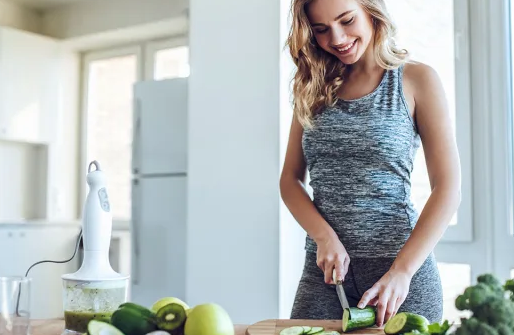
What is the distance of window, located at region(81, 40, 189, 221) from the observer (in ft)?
15.3

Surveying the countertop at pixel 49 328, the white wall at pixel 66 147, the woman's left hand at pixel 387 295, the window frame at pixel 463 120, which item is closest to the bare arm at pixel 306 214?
the woman's left hand at pixel 387 295

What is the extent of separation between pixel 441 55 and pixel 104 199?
185cm

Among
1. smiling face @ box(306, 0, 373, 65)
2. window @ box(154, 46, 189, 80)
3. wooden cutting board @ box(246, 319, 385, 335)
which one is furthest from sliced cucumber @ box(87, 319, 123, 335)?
window @ box(154, 46, 189, 80)

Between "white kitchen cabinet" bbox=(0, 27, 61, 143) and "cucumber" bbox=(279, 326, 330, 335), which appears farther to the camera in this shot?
"white kitchen cabinet" bbox=(0, 27, 61, 143)

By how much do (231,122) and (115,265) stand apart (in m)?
2.13

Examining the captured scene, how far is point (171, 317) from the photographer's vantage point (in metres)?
0.85

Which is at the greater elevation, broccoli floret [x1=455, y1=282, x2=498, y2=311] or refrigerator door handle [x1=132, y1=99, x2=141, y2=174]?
refrigerator door handle [x1=132, y1=99, x2=141, y2=174]

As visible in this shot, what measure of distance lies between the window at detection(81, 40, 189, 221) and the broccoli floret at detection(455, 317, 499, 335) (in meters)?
4.01

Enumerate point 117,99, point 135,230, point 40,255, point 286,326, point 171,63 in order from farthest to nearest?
point 117,99 < point 171,63 < point 40,255 < point 135,230 < point 286,326

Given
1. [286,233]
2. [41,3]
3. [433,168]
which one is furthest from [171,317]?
[41,3]

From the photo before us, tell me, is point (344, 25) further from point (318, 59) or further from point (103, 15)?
point (103, 15)

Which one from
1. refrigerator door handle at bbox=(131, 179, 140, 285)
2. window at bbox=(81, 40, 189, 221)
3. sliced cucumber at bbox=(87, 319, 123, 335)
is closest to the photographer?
sliced cucumber at bbox=(87, 319, 123, 335)

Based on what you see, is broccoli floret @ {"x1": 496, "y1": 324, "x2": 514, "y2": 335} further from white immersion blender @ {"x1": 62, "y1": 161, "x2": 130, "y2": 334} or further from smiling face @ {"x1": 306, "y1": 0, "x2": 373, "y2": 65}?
smiling face @ {"x1": 306, "y1": 0, "x2": 373, "y2": 65}

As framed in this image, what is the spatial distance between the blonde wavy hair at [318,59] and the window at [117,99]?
3180 mm
